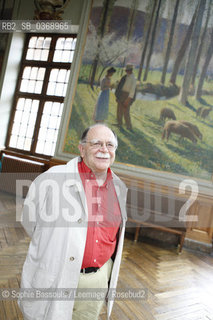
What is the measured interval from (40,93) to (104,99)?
249 cm

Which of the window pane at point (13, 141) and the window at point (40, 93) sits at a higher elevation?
the window at point (40, 93)

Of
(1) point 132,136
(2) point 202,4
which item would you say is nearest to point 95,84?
(1) point 132,136

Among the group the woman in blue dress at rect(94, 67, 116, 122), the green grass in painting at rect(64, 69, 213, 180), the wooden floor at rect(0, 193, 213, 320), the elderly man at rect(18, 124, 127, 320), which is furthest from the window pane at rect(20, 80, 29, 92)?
the elderly man at rect(18, 124, 127, 320)

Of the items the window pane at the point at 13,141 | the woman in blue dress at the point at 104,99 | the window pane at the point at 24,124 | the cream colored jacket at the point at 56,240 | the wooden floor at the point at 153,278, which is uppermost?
the woman in blue dress at the point at 104,99

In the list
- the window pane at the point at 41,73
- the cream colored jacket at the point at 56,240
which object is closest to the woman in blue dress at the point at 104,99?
the window pane at the point at 41,73

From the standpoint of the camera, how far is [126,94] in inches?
245

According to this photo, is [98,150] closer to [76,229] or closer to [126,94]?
[76,229]

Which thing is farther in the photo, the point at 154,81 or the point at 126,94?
the point at 126,94

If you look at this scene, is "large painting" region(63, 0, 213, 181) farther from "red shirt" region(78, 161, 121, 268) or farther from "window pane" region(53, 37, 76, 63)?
"red shirt" region(78, 161, 121, 268)

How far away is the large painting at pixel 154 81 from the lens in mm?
5695

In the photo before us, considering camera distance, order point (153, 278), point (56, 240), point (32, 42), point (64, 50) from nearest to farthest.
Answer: point (56, 240), point (153, 278), point (64, 50), point (32, 42)

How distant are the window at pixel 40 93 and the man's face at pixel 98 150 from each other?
6083mm

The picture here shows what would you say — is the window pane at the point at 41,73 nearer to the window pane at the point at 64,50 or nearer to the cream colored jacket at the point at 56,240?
the window pane at the point at 64,50

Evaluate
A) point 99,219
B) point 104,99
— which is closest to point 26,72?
point 104,99
